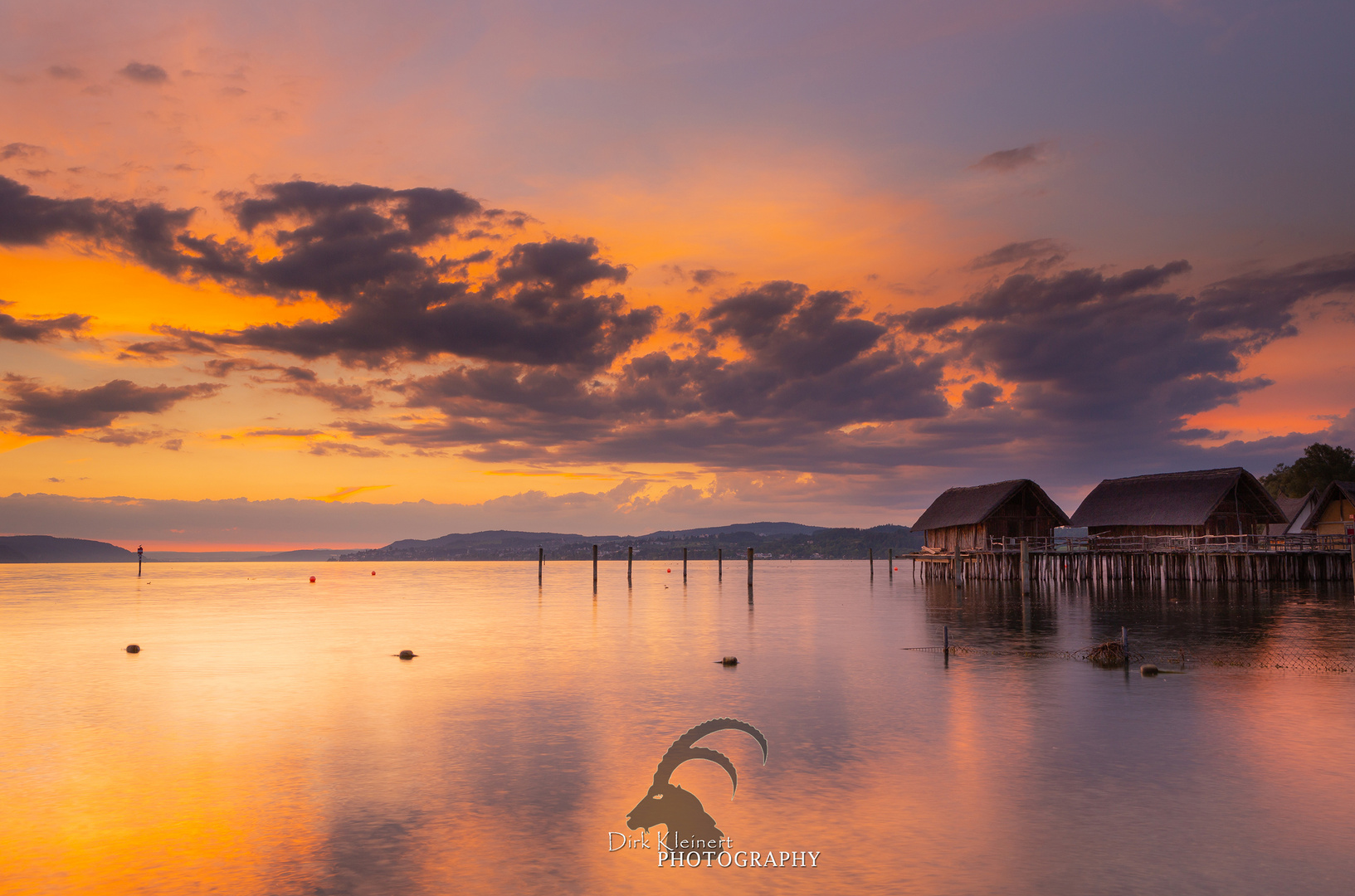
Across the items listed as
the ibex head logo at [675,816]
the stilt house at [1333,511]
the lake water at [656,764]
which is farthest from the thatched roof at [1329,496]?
the ibex head logo at [675,816]

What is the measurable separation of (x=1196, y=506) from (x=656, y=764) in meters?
71.7

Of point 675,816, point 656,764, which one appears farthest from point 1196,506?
point 675,816

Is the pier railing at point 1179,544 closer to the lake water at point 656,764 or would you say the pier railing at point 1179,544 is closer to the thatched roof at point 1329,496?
the thatched roof at point 1329,496

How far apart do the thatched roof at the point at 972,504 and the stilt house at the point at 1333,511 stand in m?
18.8

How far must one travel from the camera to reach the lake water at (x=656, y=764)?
1220 cm

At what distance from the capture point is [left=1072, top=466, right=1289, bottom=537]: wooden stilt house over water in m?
75.4

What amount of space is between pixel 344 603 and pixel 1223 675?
68019 mm

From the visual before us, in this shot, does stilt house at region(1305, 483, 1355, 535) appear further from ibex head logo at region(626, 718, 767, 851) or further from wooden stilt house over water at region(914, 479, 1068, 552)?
ibex head logo at region(626, 718, 767, 851)

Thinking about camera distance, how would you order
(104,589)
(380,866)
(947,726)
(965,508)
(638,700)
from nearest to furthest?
(380,866) < (947,726) < (638,700) < (965,508) < (104,589)

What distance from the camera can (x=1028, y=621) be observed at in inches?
1903

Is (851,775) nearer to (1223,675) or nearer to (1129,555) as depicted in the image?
(1223,675)

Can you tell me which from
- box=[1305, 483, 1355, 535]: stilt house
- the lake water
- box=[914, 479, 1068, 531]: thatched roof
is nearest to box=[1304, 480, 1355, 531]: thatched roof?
box=[1305, 483, 1355, 535]: stilt house

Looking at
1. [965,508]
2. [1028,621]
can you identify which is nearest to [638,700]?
[1028,621]

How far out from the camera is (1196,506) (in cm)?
7550
